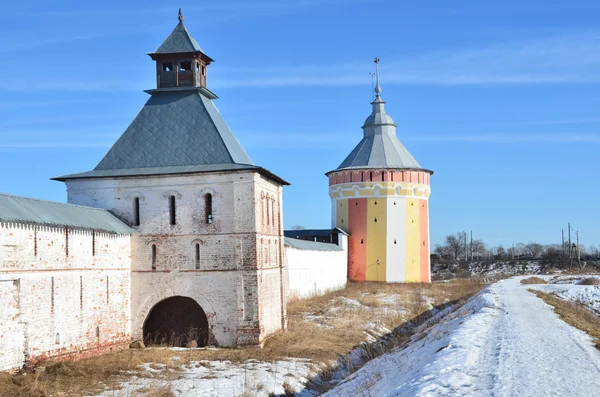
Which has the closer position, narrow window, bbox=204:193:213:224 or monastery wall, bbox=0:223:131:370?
monastery wall, bbox=0:223:131:370

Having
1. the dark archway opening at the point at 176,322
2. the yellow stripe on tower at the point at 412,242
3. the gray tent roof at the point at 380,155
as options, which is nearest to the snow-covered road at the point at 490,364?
the dark archway opening at the point at 176,322

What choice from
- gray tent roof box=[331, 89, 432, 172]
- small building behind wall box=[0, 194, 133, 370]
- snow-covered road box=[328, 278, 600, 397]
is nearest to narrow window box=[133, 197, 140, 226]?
small building behind wall box=[0, 194, 133, 370]

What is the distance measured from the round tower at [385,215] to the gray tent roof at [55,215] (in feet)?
84.1

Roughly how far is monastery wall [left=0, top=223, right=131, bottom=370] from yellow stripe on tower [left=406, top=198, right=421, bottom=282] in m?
26.3

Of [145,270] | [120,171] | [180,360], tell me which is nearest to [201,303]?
[145,270]

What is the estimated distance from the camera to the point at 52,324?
45.4 ft

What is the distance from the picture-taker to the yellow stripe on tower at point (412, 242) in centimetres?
4150

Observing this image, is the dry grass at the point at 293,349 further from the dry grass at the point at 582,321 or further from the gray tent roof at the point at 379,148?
the gray tent roof at the point at 379,148

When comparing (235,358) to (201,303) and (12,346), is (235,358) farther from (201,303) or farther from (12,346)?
(12,346)

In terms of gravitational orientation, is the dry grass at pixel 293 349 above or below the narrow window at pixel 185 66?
below

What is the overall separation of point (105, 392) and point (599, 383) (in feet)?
25.7

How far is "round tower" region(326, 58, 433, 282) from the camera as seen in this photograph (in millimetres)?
41562

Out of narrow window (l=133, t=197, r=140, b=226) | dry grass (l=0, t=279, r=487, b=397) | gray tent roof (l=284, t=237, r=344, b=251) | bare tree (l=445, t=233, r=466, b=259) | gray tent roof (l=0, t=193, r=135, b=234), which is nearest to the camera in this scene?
dry grass (l=0, t=279, r=487, b=397)

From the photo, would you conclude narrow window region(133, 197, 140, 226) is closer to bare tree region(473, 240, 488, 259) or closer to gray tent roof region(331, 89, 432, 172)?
gray tent roof region(331, 89, 432, 172)
